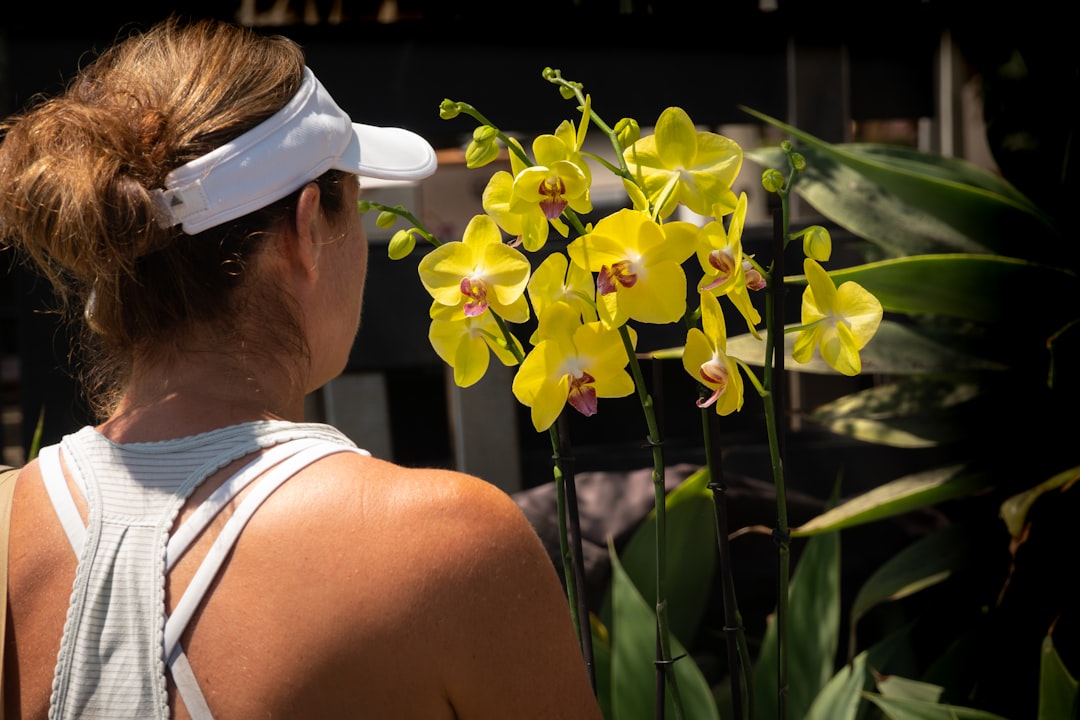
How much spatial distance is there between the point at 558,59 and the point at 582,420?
2.67ft

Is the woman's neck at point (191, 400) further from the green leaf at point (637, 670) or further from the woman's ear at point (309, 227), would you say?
the green leaf at point (637, 670)

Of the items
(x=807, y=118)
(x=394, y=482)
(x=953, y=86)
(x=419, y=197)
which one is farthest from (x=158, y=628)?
(x=953, y=86)

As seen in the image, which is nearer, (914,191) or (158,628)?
(158,628)

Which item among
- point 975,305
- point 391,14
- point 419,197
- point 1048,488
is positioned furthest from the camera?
point 419,197

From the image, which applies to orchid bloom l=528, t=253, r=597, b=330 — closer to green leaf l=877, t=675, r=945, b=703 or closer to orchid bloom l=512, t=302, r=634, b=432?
orchid bloom l=512, t=302, r=634, b=432

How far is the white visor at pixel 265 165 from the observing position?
2.67ft

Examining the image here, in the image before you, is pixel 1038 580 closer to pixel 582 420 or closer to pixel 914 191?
pixel 914 191

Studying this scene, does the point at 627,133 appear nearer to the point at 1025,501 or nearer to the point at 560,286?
the point at 560,286

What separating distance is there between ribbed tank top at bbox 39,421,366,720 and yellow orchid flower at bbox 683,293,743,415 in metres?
0.26

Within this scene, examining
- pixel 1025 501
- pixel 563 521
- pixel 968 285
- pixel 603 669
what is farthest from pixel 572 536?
pixel 968 285

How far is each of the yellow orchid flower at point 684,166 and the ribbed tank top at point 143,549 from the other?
0.96ft

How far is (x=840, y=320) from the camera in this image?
2.50 ft

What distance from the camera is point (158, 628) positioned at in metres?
0.74

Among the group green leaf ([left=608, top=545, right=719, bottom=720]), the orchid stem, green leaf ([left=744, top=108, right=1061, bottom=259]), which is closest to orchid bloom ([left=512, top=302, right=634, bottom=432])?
the orchid stem
